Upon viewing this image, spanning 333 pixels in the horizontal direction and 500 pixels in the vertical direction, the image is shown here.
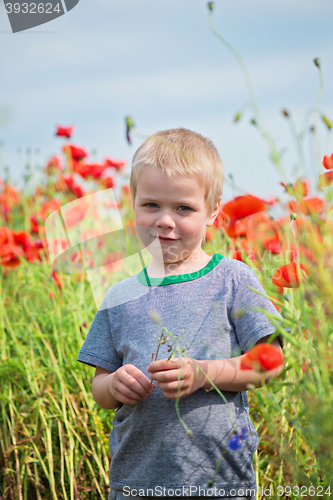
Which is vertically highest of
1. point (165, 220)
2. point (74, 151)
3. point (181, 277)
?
point (165, 220)

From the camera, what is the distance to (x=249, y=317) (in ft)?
2.78

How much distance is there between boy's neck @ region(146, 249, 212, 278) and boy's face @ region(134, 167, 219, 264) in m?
0.03

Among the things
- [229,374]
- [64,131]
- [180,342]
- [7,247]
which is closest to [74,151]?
[64,131]

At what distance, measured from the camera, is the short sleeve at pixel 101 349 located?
3.12 feet

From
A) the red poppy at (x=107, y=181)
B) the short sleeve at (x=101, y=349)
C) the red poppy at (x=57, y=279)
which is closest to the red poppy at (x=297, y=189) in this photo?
the short sleeve at (x=101, y=349)

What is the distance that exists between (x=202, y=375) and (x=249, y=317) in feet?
0.49

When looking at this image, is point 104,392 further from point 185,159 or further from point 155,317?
point 185,159

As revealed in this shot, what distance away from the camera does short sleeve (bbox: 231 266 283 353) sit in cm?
82

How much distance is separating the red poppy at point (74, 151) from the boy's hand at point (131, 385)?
2.24 m

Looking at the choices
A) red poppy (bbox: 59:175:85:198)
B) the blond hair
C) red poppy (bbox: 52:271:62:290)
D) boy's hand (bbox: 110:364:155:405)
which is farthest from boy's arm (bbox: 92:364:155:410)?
red poppy (bbox: 59:175:85:198)

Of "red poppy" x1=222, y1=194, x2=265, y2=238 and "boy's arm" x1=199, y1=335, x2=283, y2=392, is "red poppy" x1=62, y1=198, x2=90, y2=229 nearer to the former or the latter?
"red poppy" x1=222, y1=194, x2=265, y2=238

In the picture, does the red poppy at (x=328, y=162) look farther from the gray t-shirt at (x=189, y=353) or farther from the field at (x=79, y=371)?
the gray t-shirt at (x=189, y=353)

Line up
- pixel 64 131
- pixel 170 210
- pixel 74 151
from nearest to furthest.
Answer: pixel 170 210
pixel 74 151
pixel 64 131

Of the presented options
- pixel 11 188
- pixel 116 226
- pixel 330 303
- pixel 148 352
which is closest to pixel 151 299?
pixel 148 352
